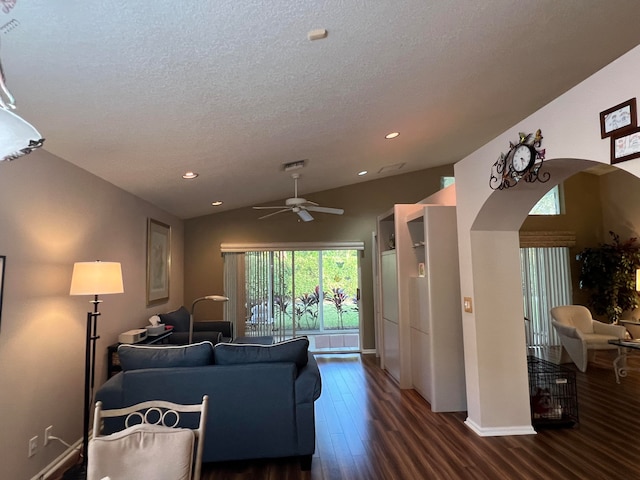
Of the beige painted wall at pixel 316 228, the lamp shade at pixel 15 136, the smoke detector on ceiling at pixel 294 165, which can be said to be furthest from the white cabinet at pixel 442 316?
the lamp shade at pixel 15 136

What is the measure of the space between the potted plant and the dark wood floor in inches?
106

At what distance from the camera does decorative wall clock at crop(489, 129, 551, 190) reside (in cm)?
251

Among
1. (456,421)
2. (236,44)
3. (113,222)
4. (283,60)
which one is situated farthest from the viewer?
(113,222)

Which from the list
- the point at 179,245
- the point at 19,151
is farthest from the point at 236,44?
the point at 179,245

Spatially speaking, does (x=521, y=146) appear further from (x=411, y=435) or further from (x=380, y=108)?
(x=411, y=435)

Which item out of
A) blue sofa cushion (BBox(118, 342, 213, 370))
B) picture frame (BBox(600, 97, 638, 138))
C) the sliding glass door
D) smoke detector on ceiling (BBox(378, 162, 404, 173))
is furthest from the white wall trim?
smoke detector on ceiling (BBox(378, 162, 404, 173))

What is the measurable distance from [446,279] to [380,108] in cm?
199

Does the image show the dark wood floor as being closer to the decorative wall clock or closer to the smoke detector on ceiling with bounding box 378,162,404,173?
the decorative wall clock

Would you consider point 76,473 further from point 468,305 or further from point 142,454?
point 468,305

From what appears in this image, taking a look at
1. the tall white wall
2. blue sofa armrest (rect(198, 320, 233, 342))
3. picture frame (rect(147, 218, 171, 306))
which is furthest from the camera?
blue sofa armrest (rect(198, 320, 233, 342))

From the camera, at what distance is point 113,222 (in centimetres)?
395

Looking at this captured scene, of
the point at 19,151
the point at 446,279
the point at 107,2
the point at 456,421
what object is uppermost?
the point at 107,2

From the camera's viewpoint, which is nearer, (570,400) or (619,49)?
(619,49)

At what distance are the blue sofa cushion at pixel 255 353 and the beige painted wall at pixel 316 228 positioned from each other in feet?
12.9
